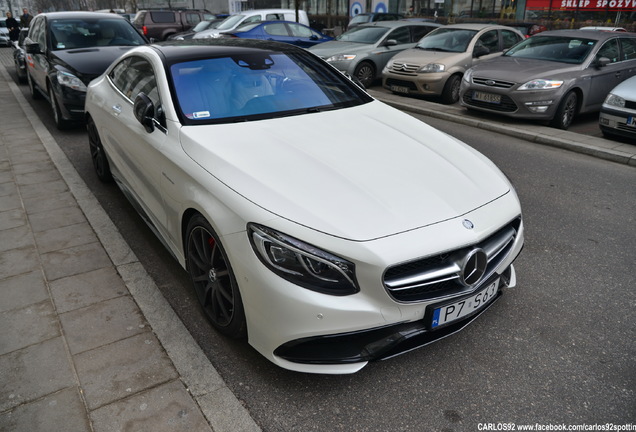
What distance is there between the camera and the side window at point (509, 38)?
11328 mm

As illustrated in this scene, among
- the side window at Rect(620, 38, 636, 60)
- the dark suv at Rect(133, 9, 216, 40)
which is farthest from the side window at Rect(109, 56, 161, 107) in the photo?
the dark suv at Rect(133, 9, 216, 40)

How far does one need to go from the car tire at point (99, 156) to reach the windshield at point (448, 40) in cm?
793

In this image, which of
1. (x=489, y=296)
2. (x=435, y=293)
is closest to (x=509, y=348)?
(x=489, y=296)

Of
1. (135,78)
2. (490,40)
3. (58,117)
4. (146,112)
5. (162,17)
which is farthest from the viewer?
(162,17)

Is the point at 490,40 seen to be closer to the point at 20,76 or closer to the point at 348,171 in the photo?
the point at 348,171

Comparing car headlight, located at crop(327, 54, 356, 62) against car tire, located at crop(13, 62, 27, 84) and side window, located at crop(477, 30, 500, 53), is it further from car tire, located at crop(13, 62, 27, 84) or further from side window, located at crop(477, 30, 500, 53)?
car tire, located at crop(13, 62, 27, 84)

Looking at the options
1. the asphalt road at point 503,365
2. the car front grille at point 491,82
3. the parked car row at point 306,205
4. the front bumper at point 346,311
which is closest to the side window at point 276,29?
the car front grille at point 491,82

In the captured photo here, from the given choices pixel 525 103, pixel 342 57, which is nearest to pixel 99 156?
pixel 525 103

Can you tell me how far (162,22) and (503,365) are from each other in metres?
23.5

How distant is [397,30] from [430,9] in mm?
16144

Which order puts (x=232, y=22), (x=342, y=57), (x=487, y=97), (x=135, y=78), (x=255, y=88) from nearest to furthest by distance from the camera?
(x=255, y=88)
(x=135, y=78)
(x=487, y=97)
(x=342, y=57)
(x=232, y=22)

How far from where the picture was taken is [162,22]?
22688mm

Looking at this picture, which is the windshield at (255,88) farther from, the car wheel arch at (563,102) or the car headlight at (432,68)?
the car headlight at (432,68)

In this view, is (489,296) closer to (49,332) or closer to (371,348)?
(371,348)
